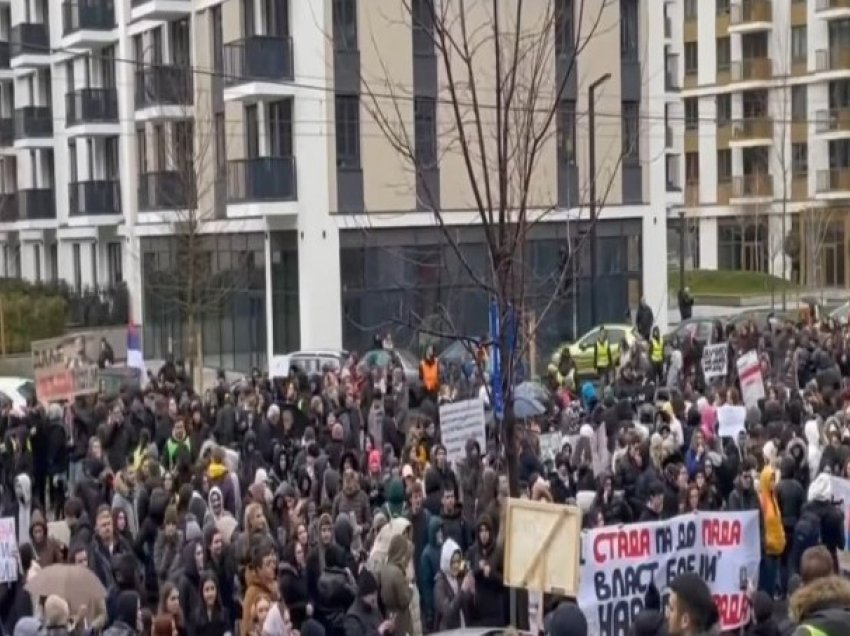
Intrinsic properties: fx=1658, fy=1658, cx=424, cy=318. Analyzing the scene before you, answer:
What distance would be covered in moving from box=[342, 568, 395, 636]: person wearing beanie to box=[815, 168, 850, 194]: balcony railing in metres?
57.3

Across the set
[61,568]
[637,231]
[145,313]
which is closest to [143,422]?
[61,568]

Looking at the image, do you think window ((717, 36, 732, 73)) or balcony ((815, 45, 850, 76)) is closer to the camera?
balcony ((815, 45, 850, 76))

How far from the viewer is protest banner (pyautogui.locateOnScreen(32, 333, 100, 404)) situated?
22047mm

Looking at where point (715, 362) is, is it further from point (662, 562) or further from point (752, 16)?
point (752, 16)

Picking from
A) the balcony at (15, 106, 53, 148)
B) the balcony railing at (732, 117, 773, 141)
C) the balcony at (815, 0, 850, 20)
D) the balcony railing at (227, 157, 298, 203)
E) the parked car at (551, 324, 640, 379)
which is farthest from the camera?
the balcony railing at (732, 117, 773, 141)

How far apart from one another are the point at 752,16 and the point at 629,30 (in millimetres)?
29635

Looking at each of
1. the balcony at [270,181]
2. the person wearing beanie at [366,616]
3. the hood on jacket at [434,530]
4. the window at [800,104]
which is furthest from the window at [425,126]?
the window at [800,104]

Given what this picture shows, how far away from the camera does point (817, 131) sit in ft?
222

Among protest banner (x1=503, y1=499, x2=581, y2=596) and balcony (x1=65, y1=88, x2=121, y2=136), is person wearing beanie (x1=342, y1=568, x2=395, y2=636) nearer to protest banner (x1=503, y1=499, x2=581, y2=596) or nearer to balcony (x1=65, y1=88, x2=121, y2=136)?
protest banner (x1=503, y1=499, x2=581, y2=596)

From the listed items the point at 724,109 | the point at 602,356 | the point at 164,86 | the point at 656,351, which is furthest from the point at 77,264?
the point at 724,109

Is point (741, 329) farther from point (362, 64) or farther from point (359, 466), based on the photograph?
point (359, 466)

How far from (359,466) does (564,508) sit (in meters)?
7.39

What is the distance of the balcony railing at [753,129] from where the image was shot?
228ft

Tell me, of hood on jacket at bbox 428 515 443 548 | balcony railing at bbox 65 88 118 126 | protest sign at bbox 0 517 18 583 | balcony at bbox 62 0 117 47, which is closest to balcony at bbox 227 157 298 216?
balcony railing at bbox 65 88 118 126
